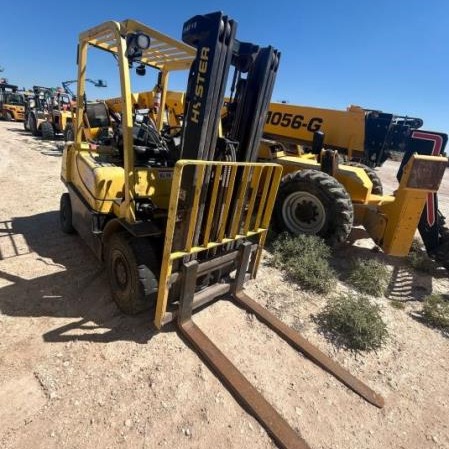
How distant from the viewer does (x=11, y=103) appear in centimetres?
2322

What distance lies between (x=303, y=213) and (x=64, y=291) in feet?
12.1

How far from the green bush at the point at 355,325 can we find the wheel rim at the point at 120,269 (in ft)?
7.15

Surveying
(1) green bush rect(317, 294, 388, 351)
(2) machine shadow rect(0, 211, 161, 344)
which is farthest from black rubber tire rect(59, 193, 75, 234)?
(1) green bush rect(317, 294, 388, 351)

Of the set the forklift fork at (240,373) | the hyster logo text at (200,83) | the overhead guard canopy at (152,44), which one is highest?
the overhead guard canopy at (152,44)

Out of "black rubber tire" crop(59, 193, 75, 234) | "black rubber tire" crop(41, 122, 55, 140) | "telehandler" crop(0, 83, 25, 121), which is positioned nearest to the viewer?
"black rubber tire" crop(59, 193, 75, 234)

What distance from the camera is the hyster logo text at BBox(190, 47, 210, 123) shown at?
259 centimetres

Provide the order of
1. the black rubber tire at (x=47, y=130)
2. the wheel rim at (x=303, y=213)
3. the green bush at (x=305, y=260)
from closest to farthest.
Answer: the green bush at (x=305, y=260), the wheel rim at (x=303, y=213), the black rubber tire at (x=47, y=130)

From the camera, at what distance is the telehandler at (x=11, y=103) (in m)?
23.0

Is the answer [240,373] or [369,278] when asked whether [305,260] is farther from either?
[240,373]

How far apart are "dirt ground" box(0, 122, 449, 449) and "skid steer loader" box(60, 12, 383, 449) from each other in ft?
0.49

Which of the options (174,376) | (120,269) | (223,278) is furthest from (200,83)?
(174,376)

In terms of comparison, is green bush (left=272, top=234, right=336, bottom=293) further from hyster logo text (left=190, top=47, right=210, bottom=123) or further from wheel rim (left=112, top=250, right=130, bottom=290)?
hyster logo text (left=190, top=47, right=210, bottom=123)

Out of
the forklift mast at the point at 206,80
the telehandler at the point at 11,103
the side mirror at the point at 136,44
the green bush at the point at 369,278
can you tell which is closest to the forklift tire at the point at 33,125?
the telehandler at the point at 11,103

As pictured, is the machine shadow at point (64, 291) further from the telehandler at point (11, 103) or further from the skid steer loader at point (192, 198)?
the telehandler at point (11, 103)
